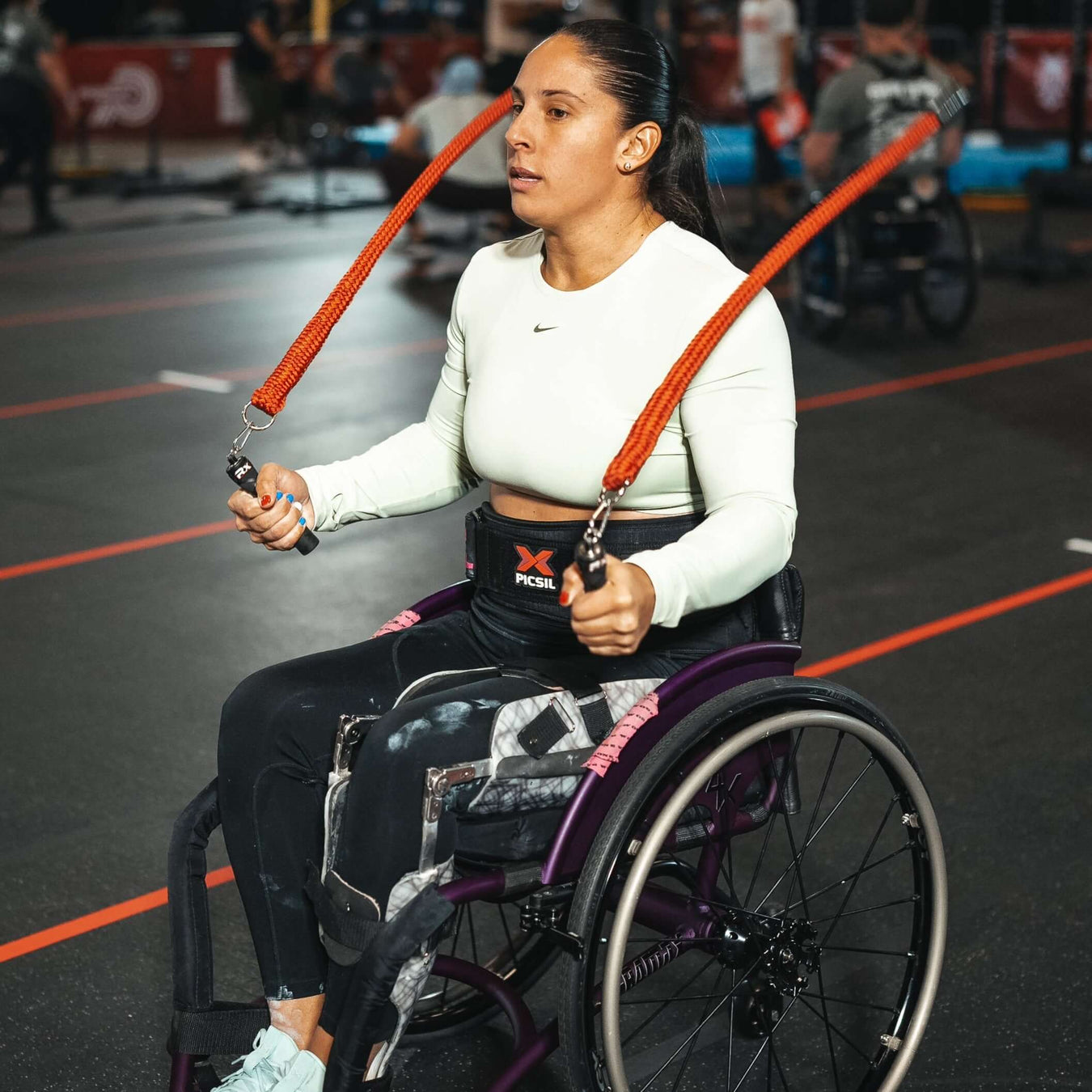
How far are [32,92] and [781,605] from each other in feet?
34.7

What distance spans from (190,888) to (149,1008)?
0.62m

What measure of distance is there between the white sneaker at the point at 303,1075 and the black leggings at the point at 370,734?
54mm

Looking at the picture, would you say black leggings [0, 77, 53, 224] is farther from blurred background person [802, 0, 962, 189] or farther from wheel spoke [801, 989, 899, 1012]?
wheel spoke [801, 989, 899, 1012]

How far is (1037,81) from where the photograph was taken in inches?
578

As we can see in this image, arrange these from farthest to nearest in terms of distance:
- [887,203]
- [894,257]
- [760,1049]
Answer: [894,257] < [887,203] < [760,1049]

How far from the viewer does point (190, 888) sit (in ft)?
7.02

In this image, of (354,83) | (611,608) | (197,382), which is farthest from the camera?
(354,83)

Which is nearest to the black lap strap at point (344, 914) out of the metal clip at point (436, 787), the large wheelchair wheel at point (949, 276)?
the metal clip at point (436, 787)

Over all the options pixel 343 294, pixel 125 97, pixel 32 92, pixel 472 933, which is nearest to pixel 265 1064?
pixel 472 933

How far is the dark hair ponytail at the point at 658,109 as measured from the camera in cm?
213

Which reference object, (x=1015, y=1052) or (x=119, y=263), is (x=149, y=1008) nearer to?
(x=1015, y=1052)

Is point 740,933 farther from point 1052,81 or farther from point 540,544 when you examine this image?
point 1052,81

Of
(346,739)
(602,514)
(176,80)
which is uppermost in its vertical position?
(176,80)

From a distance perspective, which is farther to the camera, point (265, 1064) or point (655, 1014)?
point (655, 1014)
